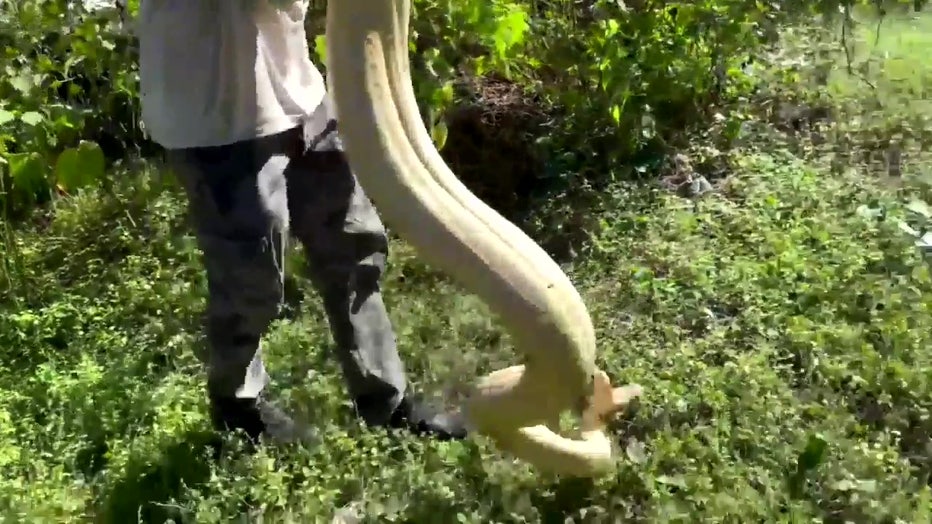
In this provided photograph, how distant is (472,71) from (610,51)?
56 cm

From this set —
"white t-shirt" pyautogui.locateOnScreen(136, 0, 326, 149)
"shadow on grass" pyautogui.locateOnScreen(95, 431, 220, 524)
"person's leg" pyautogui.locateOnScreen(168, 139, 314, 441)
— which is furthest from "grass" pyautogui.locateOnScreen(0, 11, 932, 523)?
"white t-shirt" pyautogui.locateOnScreen(136, 0, 326, 149)

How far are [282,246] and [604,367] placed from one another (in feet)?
3.06

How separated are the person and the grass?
0.50 ft

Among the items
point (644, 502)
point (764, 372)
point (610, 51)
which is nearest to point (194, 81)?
point (644, 502)

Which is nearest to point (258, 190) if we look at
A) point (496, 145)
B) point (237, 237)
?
point (237, 237)

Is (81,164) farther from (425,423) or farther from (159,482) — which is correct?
(425,423)

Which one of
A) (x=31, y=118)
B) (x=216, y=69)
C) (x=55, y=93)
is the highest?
(x=216, y=69)

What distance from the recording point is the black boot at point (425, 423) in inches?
90.5

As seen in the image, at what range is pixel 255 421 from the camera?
7.41 feet

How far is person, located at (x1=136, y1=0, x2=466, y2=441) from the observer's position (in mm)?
1850

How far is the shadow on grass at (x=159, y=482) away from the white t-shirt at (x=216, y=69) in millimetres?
Result: 757

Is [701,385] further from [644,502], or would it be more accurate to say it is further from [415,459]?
[415,459]

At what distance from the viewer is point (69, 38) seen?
3.33 metres

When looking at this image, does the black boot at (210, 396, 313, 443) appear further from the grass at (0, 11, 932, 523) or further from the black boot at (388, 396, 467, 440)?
the black boot at (388, 396, 467, 440)
